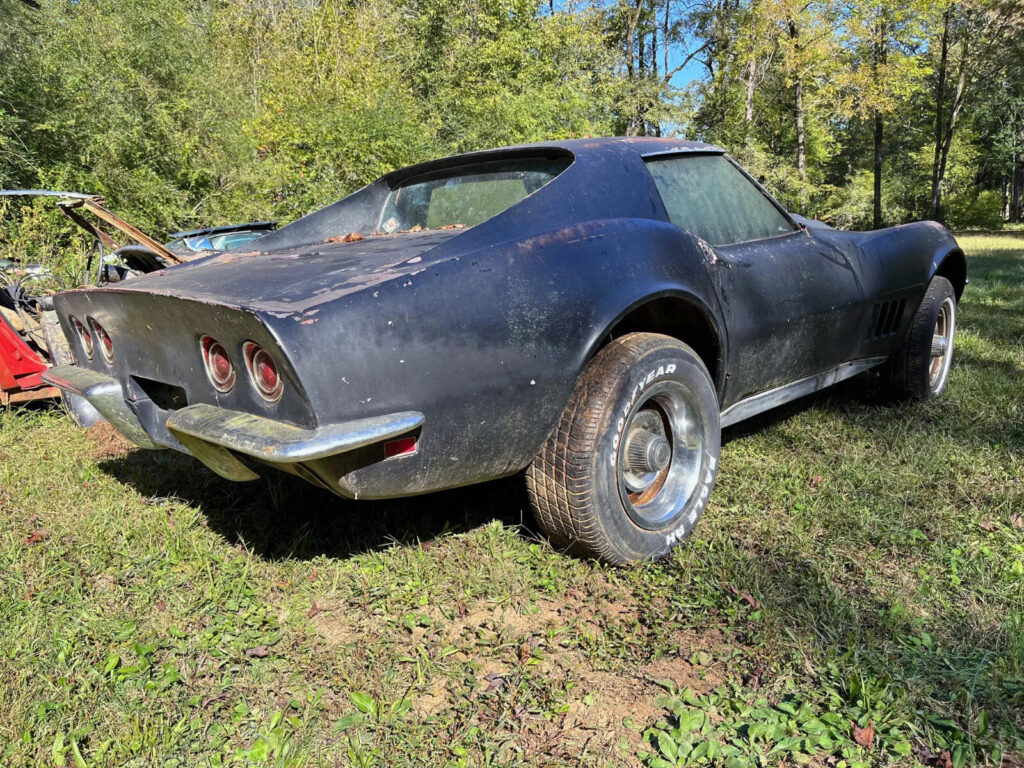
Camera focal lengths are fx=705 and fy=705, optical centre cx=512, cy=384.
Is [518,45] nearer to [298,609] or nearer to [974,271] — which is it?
[974,271]

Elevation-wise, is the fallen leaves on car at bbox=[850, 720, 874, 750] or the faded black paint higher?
the faded black paint

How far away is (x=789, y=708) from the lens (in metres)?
1.75

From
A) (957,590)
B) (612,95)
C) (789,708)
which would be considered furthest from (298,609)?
(612,95)

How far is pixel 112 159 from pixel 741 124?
2112 centimetres

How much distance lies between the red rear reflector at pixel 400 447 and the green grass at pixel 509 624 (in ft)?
2.02

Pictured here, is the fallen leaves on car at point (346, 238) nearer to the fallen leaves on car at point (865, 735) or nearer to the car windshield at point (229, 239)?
the fallen leaves on car at point (865, 735)

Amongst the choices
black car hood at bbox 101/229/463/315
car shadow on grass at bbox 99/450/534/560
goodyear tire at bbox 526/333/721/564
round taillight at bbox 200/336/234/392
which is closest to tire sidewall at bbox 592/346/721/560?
goodyear tire at bbox 526/333/721/564

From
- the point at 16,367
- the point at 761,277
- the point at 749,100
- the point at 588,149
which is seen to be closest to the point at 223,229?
the point at 16,367

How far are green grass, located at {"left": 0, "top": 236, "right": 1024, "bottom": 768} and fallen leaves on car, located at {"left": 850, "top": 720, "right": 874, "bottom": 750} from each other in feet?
0.04

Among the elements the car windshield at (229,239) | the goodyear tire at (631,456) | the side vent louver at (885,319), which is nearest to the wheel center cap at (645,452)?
the goodyear tire at (631,456)

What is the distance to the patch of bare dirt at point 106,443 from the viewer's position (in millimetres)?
3723

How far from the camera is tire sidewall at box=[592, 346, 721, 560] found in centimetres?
228

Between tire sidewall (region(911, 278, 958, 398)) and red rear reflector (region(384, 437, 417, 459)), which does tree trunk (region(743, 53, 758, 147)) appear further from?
red rear reflector (region(384, 437, 417, 459))

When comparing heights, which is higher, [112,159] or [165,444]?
[112,159]
